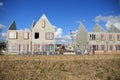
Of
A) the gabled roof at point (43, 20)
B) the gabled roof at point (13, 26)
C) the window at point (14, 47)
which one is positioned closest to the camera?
the window at point (14, 47)

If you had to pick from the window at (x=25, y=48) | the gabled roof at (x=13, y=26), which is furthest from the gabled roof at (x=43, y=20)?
the gabled roof at (x=13, y=26)

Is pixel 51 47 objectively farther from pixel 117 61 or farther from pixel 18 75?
pixel 18 75

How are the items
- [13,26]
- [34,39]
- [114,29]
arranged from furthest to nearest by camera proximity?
1. [114,29]
2. [13,26]
3. [34,39]

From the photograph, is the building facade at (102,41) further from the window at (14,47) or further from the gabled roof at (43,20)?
the window at (14,47)

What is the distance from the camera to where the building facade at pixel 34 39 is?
114 feet

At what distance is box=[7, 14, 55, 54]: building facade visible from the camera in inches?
1373

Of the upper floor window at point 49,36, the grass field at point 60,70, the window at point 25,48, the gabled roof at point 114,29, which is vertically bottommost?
the grass field at point 60,70

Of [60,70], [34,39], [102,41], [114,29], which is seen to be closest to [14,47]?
[34,39]

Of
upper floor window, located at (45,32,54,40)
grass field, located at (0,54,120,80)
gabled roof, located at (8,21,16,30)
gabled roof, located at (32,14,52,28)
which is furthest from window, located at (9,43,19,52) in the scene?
grass field, located at (0,54,120,80)

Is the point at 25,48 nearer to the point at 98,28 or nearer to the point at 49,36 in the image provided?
the point at 49,36

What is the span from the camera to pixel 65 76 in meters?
15.3

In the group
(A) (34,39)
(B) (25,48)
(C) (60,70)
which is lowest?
(C) (60,70)

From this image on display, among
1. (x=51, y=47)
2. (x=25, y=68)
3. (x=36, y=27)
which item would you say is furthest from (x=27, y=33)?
(x=25, y=68)

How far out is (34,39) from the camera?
35.4m
